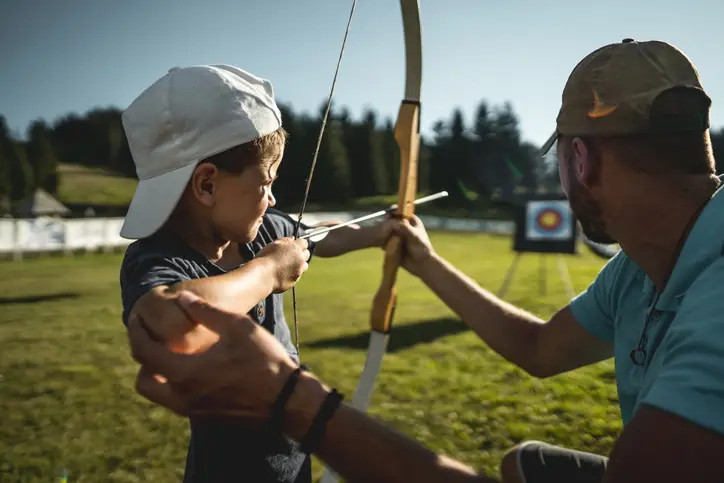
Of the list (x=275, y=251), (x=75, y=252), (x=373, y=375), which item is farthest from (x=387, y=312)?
(x=75, y=252)

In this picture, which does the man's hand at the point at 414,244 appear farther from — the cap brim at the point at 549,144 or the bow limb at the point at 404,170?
the cap brim at the point at 549,144

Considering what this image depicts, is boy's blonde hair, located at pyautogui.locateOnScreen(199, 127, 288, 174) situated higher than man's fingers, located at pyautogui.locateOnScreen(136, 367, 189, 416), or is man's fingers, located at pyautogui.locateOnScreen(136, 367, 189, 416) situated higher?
boy's blonde hair, located at pyautogui.locateOnScreen(199, 127, 288, 174)

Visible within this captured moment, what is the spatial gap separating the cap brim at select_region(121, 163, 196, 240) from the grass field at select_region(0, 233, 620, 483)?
4.99ft

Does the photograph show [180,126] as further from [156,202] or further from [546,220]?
[546,220]

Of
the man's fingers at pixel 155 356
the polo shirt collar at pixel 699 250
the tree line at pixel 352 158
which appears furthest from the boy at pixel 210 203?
the tree line at pixel 352 158

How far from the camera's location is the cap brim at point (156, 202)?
961mm

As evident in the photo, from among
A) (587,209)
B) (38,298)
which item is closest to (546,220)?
(38,298)

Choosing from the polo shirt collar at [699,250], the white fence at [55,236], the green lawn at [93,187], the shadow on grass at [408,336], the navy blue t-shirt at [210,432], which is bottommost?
the green lawn at [93,187]

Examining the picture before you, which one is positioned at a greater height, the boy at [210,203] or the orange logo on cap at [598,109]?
the orange logo on cap at [598,109]

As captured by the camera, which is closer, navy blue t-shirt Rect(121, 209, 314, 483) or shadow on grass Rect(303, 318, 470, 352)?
navy blue t-shirt Rect(121, 209, 314, 483)

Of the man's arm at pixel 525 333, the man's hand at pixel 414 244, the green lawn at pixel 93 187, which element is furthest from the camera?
the green lawn at pixel 93 187

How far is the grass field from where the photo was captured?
2348 millimetres

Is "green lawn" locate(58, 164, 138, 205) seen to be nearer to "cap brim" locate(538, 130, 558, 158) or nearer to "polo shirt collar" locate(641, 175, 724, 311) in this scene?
"cap brim" locate(538, 130, 558, 158)

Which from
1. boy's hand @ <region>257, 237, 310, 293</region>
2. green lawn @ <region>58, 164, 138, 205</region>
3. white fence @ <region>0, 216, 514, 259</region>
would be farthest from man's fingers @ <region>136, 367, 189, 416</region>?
green lawn @ <region>58, 164, 138, 205</region>
